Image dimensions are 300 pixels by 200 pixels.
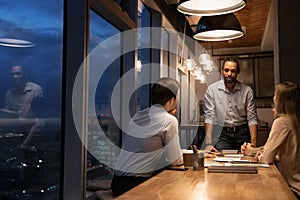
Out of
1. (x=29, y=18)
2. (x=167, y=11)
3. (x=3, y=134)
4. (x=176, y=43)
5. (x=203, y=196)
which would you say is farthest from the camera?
(x=176, y=43)

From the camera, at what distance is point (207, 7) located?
2.29 meters

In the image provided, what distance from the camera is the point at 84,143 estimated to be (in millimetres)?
2314

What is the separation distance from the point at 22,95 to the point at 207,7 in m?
1.36

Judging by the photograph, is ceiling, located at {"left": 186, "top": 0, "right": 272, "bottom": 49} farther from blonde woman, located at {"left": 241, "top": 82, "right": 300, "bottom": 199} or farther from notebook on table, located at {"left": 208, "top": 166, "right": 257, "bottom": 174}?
notebook on table, located at {"left": 208, "top": 166, "right": 257, "bottom": 174}

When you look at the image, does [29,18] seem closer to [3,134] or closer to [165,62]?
[3,134]

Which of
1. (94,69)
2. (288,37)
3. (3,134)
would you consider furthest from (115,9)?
(288,37)

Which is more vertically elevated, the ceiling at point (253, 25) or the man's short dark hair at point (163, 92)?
the ceiling at point (253, 25)

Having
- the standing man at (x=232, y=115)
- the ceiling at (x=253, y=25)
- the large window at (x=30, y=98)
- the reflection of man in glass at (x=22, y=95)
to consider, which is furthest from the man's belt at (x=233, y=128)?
the reflection of man in glass at (x=22, y=95)

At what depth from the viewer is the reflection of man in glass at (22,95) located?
196cm

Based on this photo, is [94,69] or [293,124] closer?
[293,124]

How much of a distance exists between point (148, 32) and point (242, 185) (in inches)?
137

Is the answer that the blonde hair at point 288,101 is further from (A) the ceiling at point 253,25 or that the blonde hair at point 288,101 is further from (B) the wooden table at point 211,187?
(A) the ceiling at point 253,25

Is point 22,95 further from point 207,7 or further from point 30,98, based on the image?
point 207,7

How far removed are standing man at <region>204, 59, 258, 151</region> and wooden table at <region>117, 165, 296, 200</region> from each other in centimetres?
148
